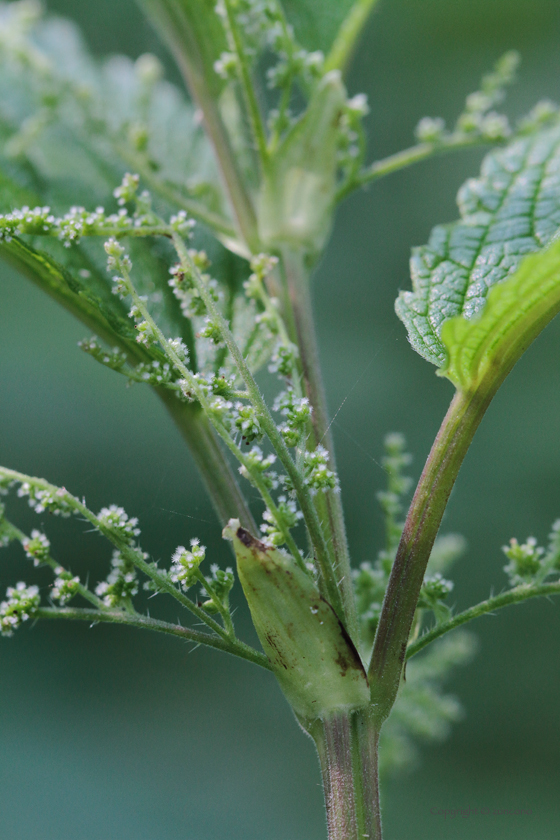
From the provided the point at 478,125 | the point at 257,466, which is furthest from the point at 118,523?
the point at 478,125

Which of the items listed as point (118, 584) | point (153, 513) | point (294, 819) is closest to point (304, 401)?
point (118, 584)

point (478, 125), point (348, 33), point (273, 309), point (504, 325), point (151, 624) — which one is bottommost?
point (151, 624)

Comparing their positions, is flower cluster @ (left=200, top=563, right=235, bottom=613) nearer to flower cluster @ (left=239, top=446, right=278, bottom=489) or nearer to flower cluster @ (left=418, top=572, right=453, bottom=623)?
flower cluster @ (left=239, top=446, right=278, bottom=489)

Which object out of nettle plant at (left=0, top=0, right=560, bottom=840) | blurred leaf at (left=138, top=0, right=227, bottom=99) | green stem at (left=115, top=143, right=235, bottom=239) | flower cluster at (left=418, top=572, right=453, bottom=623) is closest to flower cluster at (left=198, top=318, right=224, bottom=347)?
nettle plant at (left=0, top=0, right=560, bottom=840)

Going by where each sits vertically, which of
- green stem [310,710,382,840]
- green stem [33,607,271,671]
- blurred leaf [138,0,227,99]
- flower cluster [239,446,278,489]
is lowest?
green stem [310,710,382,840]

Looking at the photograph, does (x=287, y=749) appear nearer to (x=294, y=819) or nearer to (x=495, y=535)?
(x=294, y=819)

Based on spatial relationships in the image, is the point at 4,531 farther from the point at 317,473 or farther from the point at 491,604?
the point at 491,604
